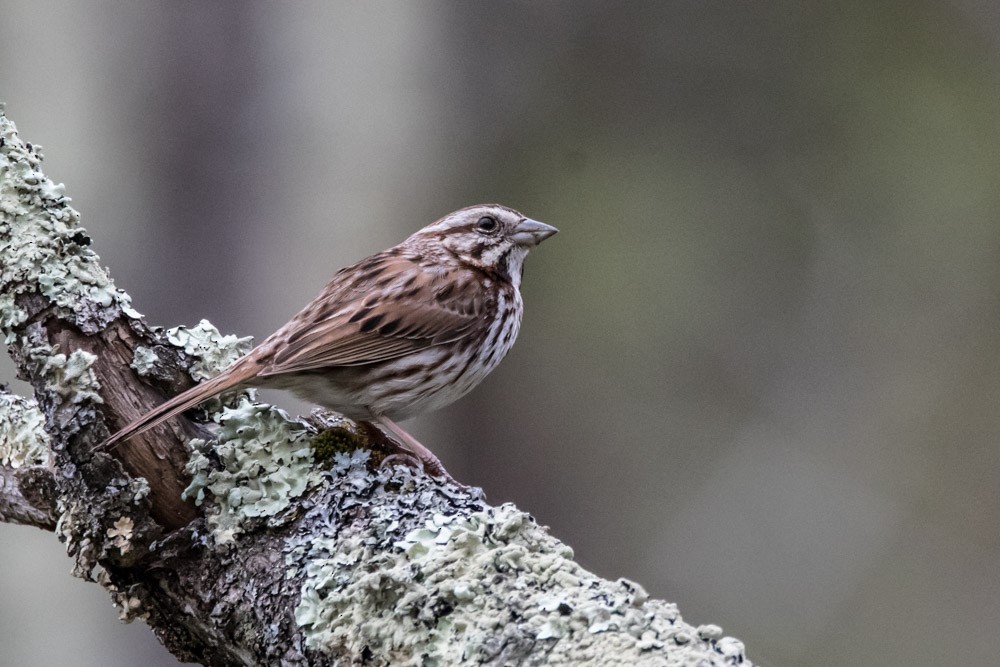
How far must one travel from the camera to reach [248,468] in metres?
3.19

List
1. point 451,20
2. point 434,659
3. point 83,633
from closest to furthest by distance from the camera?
point 434,659 → point 83,633 → point 451,20

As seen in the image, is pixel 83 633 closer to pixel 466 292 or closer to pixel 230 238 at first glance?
pixel 230 238

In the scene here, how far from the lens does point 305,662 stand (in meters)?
2.78

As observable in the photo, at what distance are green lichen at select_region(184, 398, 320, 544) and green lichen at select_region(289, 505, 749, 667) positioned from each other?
247mm

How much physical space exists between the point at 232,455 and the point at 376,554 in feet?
2.05

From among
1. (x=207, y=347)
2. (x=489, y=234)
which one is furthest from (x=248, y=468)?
(x=489, y=234)

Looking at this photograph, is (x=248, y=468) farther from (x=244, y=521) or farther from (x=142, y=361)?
(x=142, y=361)

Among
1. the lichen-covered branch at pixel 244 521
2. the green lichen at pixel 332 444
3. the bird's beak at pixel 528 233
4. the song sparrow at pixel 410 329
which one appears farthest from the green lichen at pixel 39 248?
the bird's beak at pixel 528 233

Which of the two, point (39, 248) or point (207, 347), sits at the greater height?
point (39, 248)

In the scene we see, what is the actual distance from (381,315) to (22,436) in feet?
4.24

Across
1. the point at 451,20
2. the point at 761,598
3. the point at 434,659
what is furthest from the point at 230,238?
the point at 761,598

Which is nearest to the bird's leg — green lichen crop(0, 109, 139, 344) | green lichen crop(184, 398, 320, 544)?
green lichen crop(184, 398, 320, 544)

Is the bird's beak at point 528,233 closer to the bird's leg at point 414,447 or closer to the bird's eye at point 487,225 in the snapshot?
the bird's eye at point 487,225

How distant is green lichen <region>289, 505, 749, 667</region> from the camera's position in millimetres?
2373
